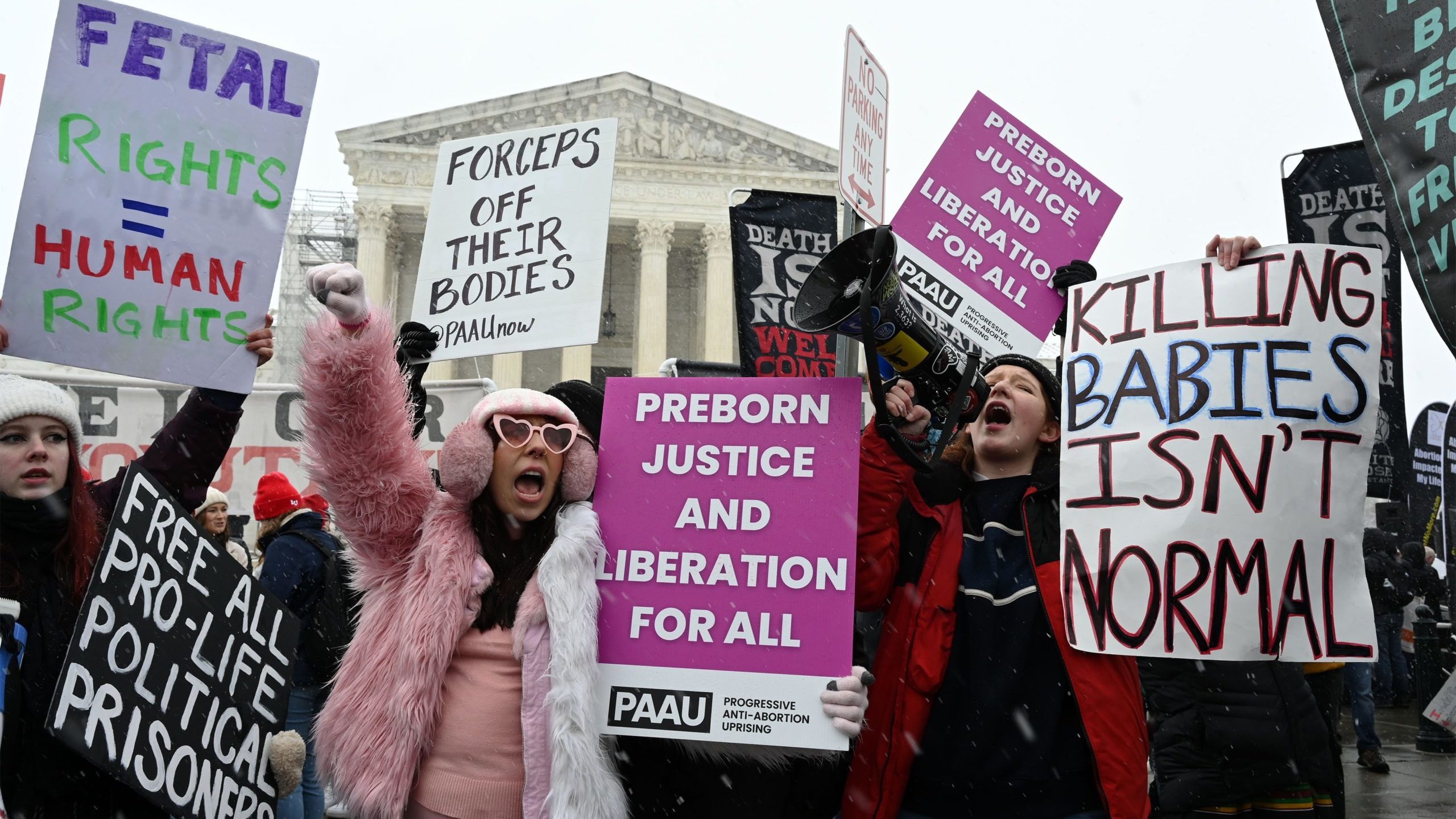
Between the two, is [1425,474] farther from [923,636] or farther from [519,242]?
[923,636]

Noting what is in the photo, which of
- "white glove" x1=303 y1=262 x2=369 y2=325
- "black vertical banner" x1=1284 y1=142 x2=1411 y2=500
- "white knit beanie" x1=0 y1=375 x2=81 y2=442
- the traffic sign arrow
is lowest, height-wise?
"white knit beanie" x1=0 y1=375 x2=81 y2=442

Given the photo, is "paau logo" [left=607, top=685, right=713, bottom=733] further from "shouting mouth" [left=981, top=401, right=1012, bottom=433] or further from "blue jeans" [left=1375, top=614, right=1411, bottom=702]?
"blue jeans" [left=1375, top=614, right=1411, bottom=702]

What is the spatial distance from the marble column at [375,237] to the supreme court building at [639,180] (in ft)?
0.13

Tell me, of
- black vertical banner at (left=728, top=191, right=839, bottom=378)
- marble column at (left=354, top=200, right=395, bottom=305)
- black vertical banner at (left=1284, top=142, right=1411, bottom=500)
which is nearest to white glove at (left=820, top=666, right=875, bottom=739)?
black vertical banner at (left=1284, top=142, right=1411, bottom=500)

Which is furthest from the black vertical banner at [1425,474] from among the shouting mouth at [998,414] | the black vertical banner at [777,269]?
the shouting mouth at [998,414]

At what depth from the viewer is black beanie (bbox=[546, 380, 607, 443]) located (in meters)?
2.87

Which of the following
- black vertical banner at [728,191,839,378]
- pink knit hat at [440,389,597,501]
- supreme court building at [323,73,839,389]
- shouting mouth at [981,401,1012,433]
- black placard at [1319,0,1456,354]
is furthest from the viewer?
supreme court building at [323,73,839,389]

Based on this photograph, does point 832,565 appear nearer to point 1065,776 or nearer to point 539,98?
point 1065,776

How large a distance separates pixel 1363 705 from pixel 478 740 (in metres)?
6.82

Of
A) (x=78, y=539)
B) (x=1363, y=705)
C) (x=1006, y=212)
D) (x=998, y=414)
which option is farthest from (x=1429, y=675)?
(x=78, y=539)

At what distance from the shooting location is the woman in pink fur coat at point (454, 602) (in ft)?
7.32

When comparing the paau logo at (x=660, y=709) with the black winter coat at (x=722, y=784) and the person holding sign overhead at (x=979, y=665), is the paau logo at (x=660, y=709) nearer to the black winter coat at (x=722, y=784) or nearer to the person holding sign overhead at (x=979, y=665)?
the black winter coat at (x=722, y=784)

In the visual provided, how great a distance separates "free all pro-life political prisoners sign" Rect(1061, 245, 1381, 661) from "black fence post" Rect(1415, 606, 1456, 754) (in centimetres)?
722

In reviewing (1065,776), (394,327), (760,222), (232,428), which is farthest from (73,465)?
(760,222)
